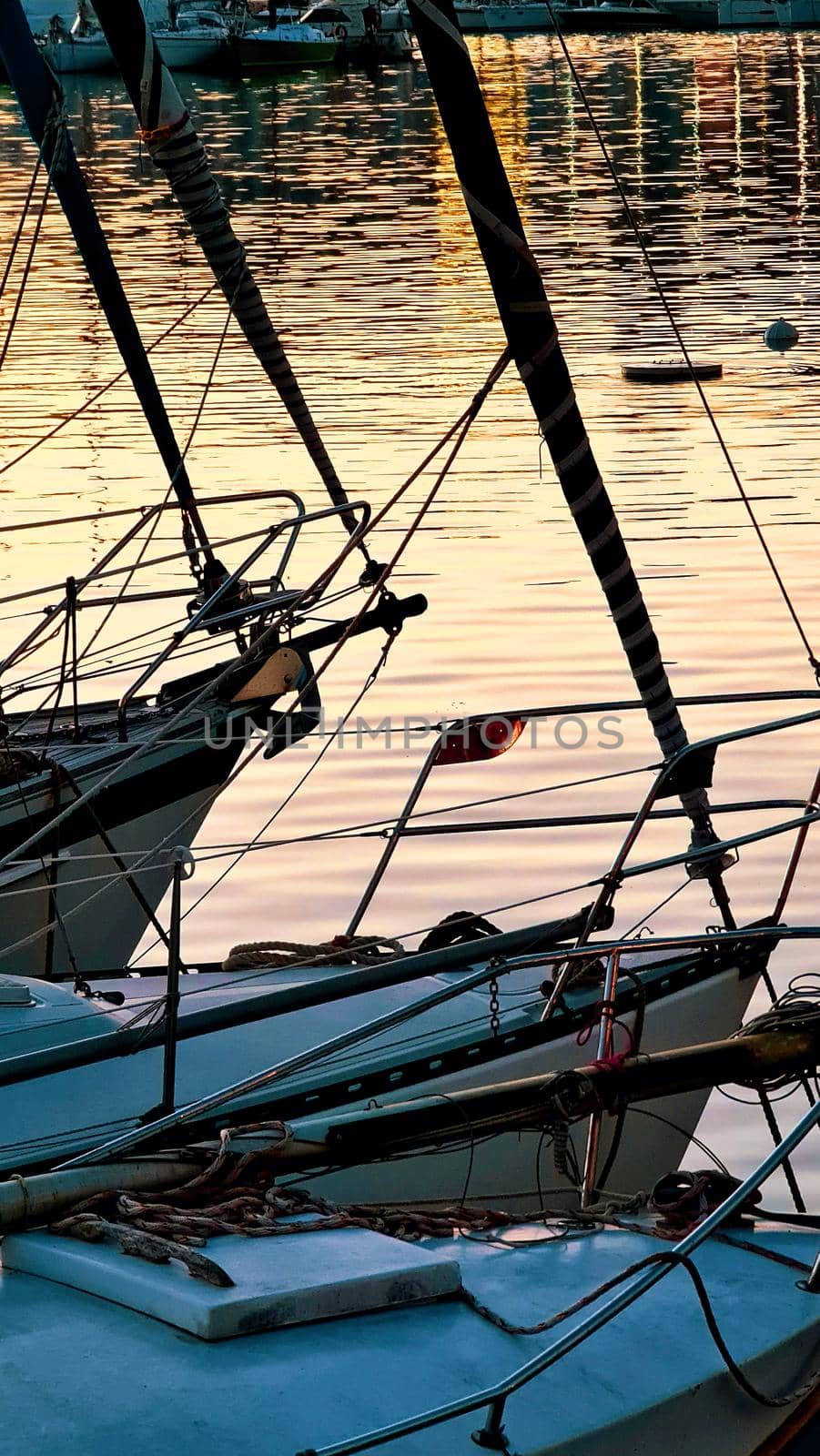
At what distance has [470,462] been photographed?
762 inches

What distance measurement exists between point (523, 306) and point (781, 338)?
17041mm

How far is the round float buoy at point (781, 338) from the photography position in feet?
77.4

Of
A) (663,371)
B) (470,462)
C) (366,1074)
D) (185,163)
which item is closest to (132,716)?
(185,163)

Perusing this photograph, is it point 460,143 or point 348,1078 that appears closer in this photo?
point 348,1078

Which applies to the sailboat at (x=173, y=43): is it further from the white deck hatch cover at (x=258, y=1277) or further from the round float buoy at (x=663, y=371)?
the white deck hatch cover at (x=258, y=1277)

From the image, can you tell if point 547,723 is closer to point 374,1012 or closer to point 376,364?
point 374,1012

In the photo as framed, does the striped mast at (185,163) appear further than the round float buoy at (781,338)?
No

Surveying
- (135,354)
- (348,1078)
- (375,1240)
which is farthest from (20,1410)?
(135,354)

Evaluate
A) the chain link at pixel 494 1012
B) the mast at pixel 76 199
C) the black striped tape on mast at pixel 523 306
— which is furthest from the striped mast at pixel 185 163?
the chain link at pixel 494 1012

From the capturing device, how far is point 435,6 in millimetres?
6941

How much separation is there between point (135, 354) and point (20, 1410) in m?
7.75

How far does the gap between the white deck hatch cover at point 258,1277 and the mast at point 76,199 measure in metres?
5.75

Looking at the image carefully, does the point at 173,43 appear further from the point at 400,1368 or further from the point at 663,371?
the point at 400,1368

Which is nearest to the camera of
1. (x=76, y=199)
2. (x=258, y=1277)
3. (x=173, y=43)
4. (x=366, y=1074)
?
(x=258, y=1277)
